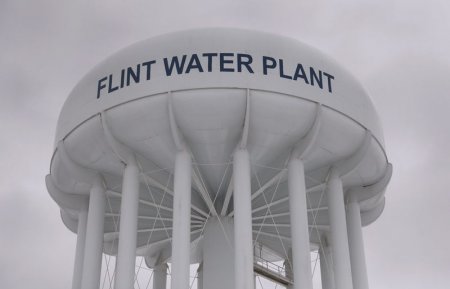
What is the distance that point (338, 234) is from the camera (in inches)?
643

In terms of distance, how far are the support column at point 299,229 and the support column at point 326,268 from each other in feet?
16.0

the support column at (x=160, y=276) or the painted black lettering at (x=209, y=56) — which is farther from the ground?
the painted black lettering at (x=209, y=56)

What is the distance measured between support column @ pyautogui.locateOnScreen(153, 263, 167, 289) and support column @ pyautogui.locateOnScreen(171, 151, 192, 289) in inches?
284

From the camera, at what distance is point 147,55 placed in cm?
1496

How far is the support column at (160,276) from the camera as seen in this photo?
2095cm

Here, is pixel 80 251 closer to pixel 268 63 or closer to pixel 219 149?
pixel 219 149

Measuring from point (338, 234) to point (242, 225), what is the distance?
3321mm

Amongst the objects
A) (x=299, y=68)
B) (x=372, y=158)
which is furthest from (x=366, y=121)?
(x=299, y=68)

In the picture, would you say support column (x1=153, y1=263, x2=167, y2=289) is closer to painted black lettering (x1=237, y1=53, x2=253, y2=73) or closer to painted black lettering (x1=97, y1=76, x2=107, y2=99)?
painted black lettering (x1=97, y1=76, x2=107, y2=99)

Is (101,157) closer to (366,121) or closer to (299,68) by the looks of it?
(299,68)

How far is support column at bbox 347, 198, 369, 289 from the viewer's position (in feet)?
56.6

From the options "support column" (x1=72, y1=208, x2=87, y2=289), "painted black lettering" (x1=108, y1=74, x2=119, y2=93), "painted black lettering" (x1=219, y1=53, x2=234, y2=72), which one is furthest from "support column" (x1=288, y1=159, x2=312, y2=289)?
"support column" (x1=72, y1=208, x2=87, y2=289)

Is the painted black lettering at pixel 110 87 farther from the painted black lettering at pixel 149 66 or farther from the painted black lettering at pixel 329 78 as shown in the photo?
the painted black lettering at pixel 329 78

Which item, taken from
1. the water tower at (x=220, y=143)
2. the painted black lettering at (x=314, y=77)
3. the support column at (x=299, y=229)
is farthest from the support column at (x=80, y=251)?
the painted black lettering at (x=314, y=77)
